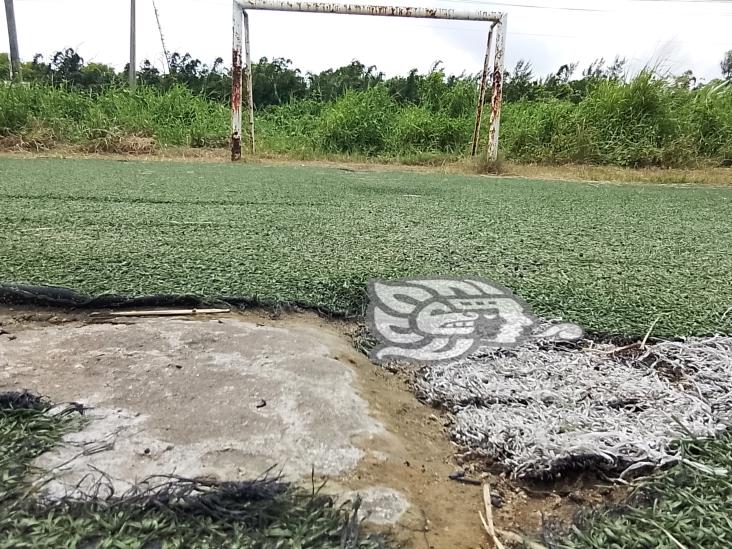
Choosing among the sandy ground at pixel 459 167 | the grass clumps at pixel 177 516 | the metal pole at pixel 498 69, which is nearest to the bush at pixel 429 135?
the sandy ground at pixel 459 167

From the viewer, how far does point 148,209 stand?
246 centimetres

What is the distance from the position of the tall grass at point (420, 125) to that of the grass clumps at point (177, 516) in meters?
5.60

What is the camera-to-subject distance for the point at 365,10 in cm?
502

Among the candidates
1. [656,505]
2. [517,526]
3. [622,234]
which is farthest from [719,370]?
[622,234]

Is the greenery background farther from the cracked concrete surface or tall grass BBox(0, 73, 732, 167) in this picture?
the cracked concrete surface

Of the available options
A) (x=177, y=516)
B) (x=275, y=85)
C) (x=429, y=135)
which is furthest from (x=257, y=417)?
(x=275, y=85)

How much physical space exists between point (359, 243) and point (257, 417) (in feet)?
3.79

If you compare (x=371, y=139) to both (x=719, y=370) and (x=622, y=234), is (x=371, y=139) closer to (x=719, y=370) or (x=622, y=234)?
(x=622, y=234)

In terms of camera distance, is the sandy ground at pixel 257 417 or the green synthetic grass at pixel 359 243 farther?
the green synthetic grass at pixel 359 243

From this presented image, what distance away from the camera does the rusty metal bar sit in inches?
195

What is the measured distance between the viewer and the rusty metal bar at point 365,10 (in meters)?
4.95

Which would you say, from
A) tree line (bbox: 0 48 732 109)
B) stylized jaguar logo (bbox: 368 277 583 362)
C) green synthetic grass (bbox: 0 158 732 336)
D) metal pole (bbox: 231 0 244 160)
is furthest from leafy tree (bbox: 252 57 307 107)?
stylized jaguar logo (bbox: 368 277 583 362)

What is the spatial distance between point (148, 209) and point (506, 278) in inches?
61.9

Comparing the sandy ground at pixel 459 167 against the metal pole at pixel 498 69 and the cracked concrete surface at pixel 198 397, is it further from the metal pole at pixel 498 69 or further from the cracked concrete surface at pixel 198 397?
the cracked concrete surface at pixel 198 397
